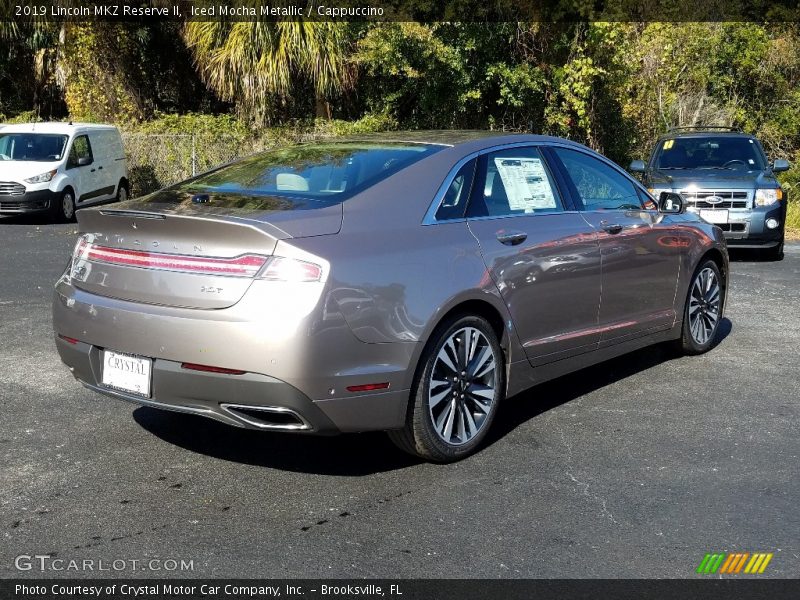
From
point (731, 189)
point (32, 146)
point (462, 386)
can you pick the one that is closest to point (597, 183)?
point (462, 386)

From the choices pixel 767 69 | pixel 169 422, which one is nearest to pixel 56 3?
pixel 767 69

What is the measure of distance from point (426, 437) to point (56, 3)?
773 inches

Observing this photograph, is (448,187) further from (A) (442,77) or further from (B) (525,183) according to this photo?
(A) (442,77)

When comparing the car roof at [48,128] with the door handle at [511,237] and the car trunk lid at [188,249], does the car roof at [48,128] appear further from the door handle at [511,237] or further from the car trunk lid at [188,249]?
the door handle at [511,237]

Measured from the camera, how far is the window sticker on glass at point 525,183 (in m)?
5.52

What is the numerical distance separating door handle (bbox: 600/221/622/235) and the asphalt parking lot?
1.03 m

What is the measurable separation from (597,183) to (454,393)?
6.74 feet

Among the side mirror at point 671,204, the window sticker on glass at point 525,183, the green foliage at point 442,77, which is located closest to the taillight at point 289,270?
the window sticker on glass at point 525,183

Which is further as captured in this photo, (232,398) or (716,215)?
(716,215)

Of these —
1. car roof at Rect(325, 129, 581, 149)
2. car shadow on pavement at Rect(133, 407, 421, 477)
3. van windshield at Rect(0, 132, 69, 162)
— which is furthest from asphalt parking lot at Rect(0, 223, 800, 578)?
van windshield at Rect(0, 132, 69, 162)

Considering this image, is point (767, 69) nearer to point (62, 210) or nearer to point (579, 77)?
point (579, 77)

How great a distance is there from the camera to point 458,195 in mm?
5176

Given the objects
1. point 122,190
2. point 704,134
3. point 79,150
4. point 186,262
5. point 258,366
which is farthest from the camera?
point 122,190

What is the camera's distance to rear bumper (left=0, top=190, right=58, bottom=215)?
16.7 meters
